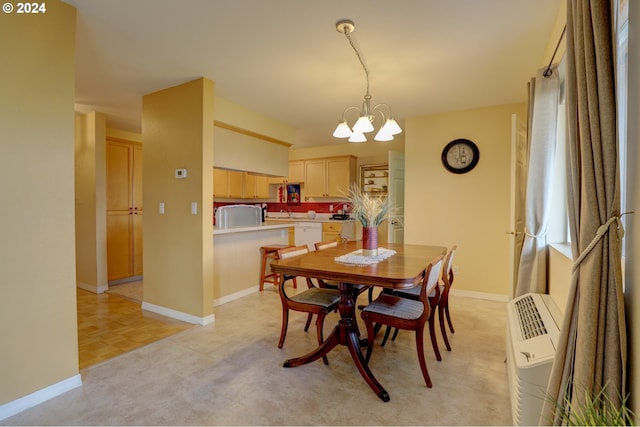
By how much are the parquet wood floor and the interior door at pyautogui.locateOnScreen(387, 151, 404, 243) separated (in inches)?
116

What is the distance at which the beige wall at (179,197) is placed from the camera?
9.79ft

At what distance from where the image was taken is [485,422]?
1.64 meters

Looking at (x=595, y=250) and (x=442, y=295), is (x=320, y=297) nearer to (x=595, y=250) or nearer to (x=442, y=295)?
(x=442, y=295)

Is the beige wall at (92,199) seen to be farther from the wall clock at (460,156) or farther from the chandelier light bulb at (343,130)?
the wall clock at (460,156)

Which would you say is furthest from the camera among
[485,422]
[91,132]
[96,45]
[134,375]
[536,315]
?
[91,132]

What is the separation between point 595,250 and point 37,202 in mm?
2666

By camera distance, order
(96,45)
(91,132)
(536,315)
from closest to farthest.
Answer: (536,315), (96,45), (91,132)

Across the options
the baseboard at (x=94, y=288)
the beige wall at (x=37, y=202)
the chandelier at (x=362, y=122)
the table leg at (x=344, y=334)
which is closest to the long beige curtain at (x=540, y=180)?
the chandelier at (x=362, y=122)

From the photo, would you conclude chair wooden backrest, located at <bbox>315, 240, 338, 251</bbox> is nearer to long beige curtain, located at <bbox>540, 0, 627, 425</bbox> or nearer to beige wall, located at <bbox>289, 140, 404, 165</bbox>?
long beige curtain, located at <bbox>540, 0, 627, 425</bbox>

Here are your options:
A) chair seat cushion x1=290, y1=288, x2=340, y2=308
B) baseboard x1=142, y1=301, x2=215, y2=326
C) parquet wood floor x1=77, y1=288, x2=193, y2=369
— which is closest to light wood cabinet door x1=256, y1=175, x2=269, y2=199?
parquet wood floor x1=77, y1=288, x2=193, y2=369

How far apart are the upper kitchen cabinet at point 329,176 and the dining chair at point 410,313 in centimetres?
386

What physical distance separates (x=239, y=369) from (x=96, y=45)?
2622 mm

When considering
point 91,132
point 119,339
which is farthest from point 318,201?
point 119,339

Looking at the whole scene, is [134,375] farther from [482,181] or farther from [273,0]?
[482,181]
